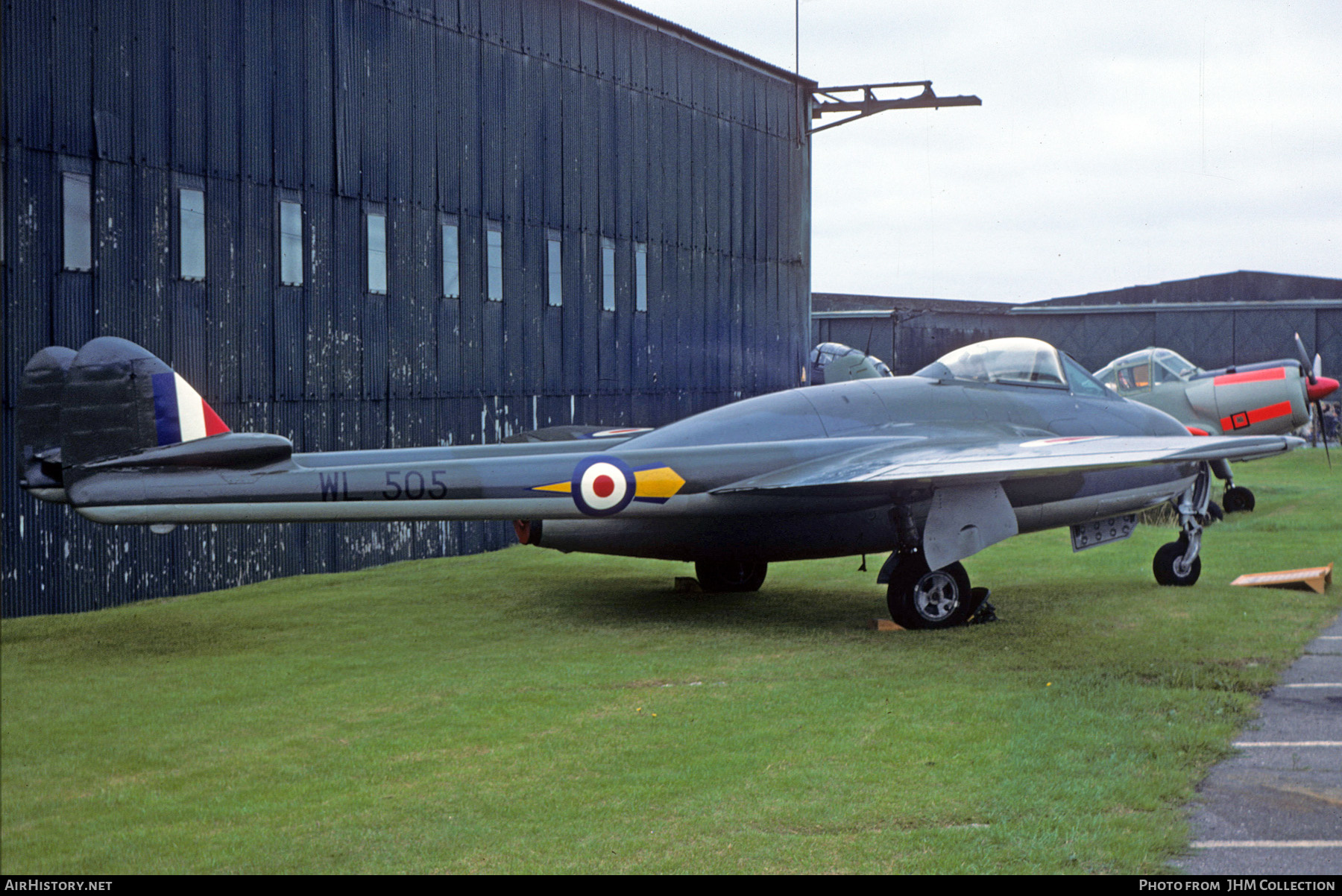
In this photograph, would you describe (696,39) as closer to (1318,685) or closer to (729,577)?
(729,577)

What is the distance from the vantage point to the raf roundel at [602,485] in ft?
35.0

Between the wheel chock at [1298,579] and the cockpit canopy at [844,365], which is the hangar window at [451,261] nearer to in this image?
the wheel chock at [1298,579]

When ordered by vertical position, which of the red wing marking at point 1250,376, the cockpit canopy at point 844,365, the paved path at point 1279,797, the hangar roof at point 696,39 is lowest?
the paved path at point 1279,797

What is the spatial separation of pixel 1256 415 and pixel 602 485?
18.3m

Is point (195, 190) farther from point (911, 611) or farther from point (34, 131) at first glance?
point (911, 611)

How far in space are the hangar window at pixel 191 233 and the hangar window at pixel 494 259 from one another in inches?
226

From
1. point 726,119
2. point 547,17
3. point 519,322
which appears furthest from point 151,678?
point 726,119

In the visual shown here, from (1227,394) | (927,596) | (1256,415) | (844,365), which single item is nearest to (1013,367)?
(927,596)

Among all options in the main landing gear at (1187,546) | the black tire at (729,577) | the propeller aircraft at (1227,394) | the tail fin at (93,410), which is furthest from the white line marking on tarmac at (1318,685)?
the propeller aircraft at (1227,394)

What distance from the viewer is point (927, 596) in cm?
1138

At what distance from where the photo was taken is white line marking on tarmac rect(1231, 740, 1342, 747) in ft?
24.0

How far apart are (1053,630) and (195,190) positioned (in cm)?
1194

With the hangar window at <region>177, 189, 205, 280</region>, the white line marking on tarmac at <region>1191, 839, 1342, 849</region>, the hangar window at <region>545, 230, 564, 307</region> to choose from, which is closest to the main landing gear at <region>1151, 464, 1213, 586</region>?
the white line marking on tarmac at <region>1191, 839, 1342, 849</region>

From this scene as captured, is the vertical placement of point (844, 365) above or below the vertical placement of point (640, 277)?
below
